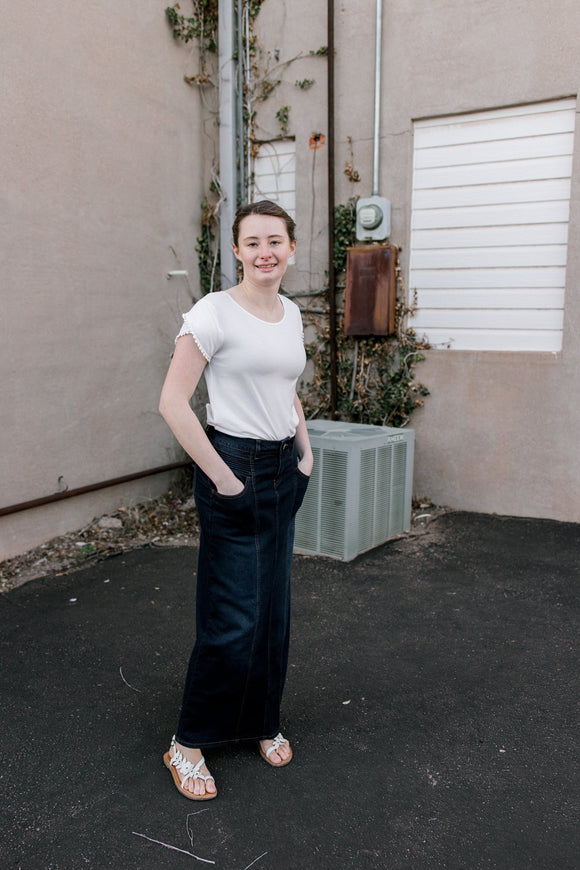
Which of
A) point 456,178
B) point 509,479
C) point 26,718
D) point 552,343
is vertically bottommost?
point 26,718

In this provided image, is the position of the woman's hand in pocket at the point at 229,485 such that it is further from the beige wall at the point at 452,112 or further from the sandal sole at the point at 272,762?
the beige wall at the point at 452,112

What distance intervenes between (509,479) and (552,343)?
41.8 inches

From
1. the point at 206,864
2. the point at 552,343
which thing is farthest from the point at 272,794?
the point at 552,343

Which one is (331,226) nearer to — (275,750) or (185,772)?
(275,750)

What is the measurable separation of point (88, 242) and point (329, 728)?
3.65 meters

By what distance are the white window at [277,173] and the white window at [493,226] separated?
3.60 ft

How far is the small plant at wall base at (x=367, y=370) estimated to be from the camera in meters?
5.40

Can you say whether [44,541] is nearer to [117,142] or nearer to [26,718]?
[26,718]

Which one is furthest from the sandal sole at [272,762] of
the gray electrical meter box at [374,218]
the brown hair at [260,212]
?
the gray electrical meter box at [374,218]

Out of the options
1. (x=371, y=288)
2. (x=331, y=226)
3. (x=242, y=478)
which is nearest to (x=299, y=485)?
(x=242, y=478)

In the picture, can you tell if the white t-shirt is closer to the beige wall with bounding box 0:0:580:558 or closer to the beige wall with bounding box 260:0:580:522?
the beige wall with bounding box 0:0:580:558

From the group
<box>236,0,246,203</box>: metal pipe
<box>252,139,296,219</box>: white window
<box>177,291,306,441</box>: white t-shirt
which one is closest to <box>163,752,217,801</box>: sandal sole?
<box>177,291,306,441</box>: white t-shirt

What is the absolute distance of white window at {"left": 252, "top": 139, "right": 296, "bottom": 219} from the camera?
5770mm

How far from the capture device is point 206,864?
1.90 m
